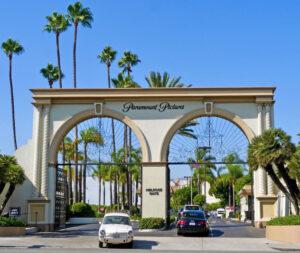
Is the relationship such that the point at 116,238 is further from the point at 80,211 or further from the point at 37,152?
the point at 80,211

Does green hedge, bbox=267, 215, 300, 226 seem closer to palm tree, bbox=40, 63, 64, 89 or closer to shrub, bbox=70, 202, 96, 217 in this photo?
shrub, bbox=70, 202, 96, 217

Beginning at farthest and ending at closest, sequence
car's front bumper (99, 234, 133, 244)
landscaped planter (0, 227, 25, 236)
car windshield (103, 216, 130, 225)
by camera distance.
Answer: landscaped planter (0, 227, 25, 236) < car windshield (103, 216, 130, 225) < car's front bumper (99, 234, 133, 244)

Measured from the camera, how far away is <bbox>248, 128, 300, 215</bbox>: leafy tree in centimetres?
2519

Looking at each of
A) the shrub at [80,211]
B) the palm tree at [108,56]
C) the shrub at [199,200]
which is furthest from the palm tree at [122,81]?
the shrub at [199,200]

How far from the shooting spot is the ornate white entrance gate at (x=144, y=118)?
31812 mm

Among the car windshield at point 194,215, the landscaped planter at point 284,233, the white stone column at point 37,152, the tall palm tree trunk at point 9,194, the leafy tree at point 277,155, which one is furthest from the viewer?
the white stone column at point 37,152

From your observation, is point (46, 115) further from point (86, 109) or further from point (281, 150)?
point (281, 150)

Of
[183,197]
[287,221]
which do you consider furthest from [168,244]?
[183,197]

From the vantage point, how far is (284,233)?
24.3 meters

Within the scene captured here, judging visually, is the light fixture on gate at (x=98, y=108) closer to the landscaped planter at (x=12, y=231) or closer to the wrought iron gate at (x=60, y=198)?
the wrought iron gate at (x=60, y=198)

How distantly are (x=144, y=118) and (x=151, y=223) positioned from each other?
6619 mm

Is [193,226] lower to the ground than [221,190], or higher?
lower

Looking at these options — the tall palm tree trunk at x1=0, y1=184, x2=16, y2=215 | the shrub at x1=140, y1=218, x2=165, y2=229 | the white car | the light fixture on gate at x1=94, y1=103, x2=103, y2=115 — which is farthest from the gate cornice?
the white car

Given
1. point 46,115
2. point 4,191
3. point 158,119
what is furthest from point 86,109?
point 4,191
